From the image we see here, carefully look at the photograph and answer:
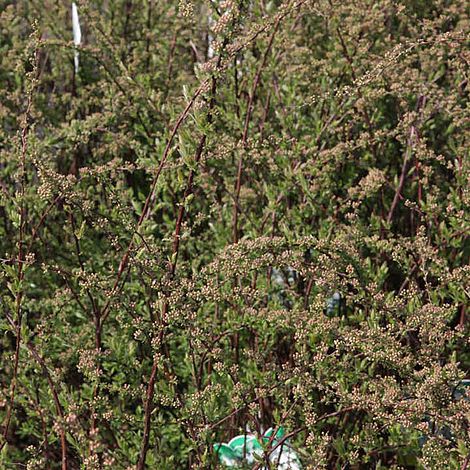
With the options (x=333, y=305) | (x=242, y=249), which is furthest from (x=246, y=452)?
(x=333, y=305)

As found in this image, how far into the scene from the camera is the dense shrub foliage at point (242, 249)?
1.98m

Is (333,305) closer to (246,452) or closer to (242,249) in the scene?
(246,452)

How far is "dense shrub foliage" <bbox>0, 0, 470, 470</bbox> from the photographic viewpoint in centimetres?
198

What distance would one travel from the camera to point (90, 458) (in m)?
1.58

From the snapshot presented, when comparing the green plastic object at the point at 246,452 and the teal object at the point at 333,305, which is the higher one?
the teal object at the point at 333,305

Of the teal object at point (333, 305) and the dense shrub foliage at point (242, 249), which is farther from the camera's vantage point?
the teal object at point (333, 305)

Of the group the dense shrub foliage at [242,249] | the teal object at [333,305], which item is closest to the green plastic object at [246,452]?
the dense shrub foliage at [242,249]

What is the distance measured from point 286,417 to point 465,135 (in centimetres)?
132

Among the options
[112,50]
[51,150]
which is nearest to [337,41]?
[112,50]

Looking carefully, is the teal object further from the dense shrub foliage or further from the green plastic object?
the green plastic object

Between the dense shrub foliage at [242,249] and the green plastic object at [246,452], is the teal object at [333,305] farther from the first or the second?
the green plastic object at [246,452]

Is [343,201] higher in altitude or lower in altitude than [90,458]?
higher

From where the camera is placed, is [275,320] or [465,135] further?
[465,135]

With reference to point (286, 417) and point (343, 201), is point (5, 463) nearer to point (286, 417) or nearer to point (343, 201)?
point (286, 417)
